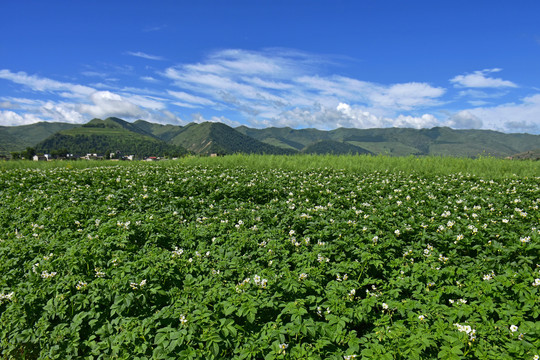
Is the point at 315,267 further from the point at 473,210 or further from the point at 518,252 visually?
the point at 473,210

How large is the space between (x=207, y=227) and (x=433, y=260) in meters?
4.88

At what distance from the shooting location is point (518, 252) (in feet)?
18.1

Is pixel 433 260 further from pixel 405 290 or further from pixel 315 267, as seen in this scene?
pixel 315 267

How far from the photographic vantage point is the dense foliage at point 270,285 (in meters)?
3.43

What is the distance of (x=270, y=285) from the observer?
4.37 meters

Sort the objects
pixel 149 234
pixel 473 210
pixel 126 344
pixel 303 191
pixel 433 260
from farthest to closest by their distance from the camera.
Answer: pixel 303 191, pixel 473 210, pixel 149 234, pixel 433 260, pixel 126 344

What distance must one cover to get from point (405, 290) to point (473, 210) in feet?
16.8

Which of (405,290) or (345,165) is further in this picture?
(345,165)

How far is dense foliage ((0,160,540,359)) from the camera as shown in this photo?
3.43 meters

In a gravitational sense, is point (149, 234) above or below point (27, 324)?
above

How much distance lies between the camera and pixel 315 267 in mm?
5020

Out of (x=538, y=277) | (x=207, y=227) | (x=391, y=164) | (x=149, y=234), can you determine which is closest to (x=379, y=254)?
(x=538, y=277)

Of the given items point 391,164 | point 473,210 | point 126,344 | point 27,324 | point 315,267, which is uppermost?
point 391,164

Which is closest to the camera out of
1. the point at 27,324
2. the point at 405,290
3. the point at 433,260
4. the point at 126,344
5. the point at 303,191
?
the point at 126,344
